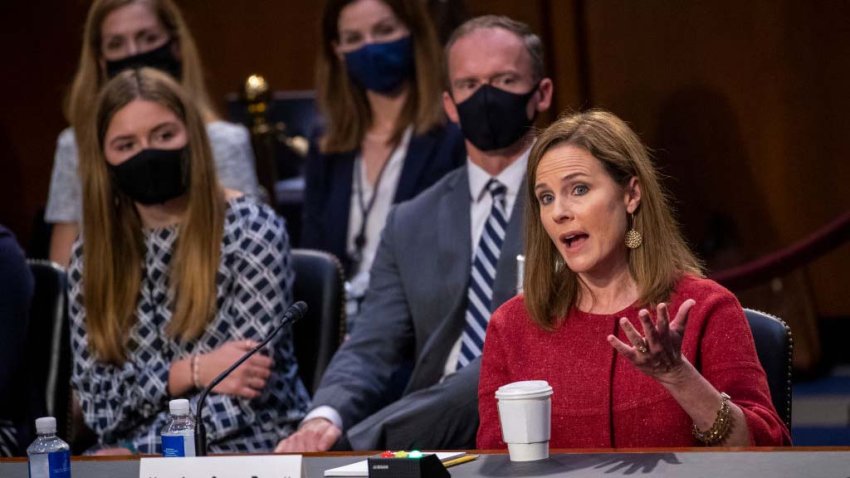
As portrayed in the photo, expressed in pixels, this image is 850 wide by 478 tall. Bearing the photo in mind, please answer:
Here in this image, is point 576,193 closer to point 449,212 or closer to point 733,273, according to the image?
point 449,212

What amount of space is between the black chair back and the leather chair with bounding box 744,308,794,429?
1.99 meters

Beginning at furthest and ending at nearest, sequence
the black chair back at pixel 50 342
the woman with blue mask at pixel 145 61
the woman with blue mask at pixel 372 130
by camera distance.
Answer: the woman with blue mask at pixel 145 61 → the woman with blue mask at pixel 372 130 → the black chair back at pixel 50 342

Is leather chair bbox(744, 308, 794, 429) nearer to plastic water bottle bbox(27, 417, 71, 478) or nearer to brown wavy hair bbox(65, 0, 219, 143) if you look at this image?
plastic water bottle bbox(27, 417, 71, 478)

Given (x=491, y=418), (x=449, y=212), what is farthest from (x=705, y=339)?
(x=449, y=212)

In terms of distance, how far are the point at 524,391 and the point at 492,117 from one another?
55.5 inches

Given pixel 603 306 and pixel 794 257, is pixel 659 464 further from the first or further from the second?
pixel 794 257

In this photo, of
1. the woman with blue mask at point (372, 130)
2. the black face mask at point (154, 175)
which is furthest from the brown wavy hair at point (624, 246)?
the woman with blue mask at point (372, 130)

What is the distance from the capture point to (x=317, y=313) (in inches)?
146

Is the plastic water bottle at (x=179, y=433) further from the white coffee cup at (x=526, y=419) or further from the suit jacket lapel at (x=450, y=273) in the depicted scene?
the suit jacket lapel at (x=450, y=273)

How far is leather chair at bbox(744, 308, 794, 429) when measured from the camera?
2.80m

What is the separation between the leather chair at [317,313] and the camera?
3684 millimetres

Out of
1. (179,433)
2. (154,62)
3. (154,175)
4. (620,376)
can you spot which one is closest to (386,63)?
(154,62)

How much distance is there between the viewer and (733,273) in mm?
5004

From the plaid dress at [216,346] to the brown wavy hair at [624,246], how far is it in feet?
3.26
